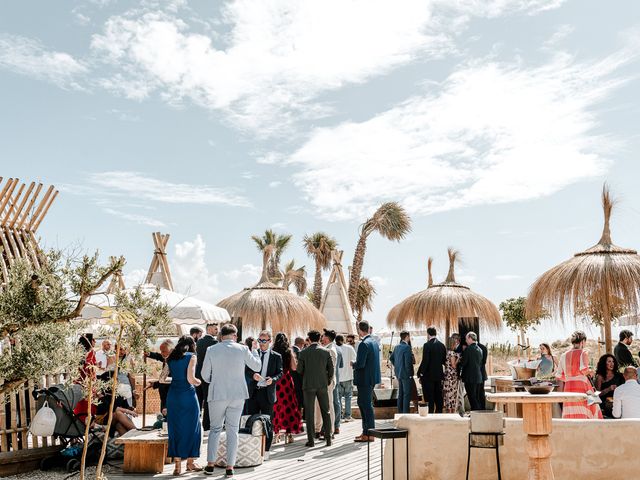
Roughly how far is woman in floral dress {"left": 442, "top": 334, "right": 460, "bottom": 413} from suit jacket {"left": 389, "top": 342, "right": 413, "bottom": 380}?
37.8 inches

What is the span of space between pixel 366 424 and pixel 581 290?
5505 mm

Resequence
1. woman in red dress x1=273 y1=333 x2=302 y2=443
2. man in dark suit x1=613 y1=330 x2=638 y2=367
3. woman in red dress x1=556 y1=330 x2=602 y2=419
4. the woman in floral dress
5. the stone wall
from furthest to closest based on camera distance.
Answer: the woman in floral dress < man in dark suit x1=613 y1=330 x2=638 y2=367 < woman in red dress x1=273 y1=333 x2=302 y2=443 < woman in red dress x1=556 y1=330 x2=602 y2=419 < the stone wall

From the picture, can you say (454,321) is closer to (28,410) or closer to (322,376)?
(322,376)

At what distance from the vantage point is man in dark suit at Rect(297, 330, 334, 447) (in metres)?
9.51

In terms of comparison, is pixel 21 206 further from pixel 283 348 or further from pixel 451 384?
pixel 451 384

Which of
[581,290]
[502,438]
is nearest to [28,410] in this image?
[502,438]

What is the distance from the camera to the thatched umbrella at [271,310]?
1669 cm

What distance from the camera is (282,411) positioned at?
33.6 ft

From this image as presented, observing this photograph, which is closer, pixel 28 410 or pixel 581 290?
pixel 28 410

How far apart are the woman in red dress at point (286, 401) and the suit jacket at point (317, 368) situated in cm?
75

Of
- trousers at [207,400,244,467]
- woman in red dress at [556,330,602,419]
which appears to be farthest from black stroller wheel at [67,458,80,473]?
woman in red dress at [556,330,602,419]

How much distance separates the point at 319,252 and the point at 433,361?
82.5 feet

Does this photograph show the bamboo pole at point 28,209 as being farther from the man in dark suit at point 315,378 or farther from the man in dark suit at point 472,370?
the man in dark suit at point 472,370

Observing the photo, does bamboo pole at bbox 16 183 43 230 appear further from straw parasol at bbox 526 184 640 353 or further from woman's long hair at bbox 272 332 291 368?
straw parasol at bbox 526 184 640 353
